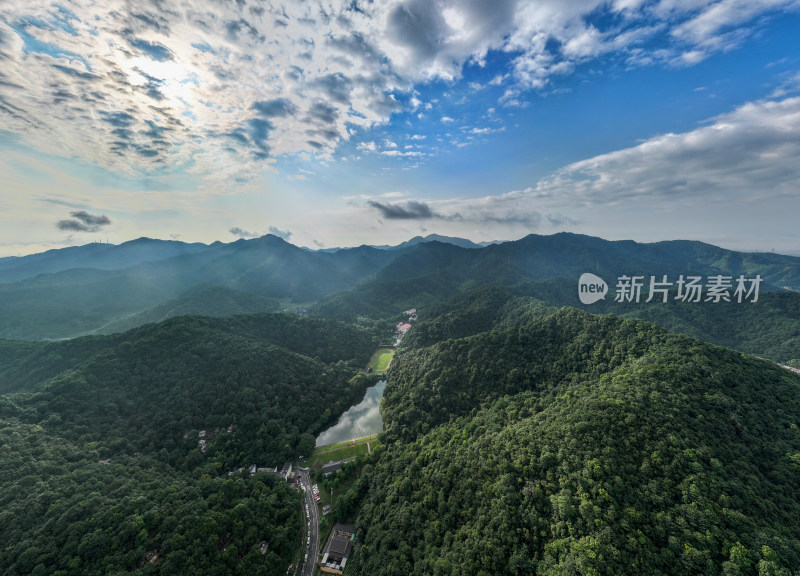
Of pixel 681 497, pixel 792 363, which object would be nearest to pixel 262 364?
pixel 681 497

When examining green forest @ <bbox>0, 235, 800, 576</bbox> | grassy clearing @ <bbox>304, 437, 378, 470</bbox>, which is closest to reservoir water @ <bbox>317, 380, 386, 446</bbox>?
green forest @ <bbox>0, 235, 800, 576</bbox>

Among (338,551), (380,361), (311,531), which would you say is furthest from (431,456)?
(380,361)

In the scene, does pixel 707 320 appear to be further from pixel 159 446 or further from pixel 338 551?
pixel 159 446

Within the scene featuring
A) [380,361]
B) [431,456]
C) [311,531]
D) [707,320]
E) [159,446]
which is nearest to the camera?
[311,531]

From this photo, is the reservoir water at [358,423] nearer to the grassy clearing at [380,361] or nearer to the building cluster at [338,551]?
the grassy clearing at [380,361]

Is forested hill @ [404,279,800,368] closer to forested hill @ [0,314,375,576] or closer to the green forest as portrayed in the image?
the green forest

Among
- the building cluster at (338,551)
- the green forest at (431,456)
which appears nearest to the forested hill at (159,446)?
the green forest at (431,456)
